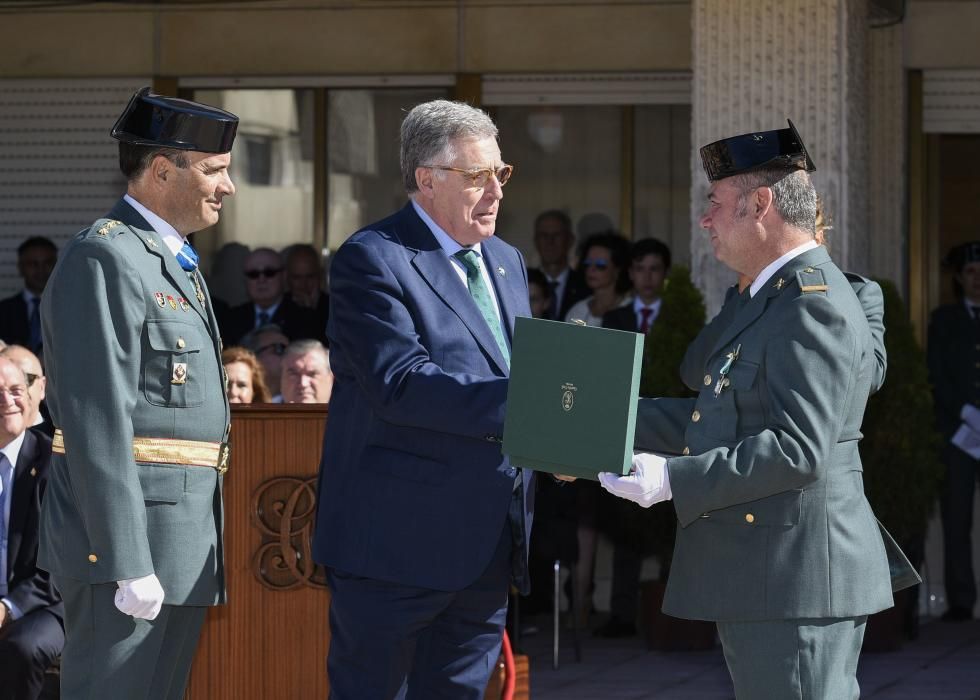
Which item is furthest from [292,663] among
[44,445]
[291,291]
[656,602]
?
[291,291]

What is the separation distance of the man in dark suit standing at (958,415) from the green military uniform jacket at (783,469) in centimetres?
509

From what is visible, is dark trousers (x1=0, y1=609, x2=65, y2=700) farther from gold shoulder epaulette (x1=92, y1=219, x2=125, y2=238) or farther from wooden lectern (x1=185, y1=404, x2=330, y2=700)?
gold shoulder epaulette (x1=92, y1=219, x2=125, y2=238)

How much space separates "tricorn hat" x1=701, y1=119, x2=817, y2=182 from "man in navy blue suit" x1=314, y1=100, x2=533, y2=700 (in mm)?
544

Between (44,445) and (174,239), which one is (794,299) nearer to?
(174,239)

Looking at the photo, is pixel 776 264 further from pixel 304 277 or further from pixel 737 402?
pixel 304 277

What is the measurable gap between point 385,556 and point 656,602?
4107 mm

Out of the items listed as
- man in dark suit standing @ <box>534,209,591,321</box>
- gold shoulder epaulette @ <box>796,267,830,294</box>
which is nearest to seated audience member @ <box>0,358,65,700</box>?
gold shoulder epaulette @ <box>796,267,830,294</box>

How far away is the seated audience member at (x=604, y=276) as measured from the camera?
8461mm

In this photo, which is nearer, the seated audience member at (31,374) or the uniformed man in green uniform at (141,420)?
the uniformed man in green uniform at (141,420)

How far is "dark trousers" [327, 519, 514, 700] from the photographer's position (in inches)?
143

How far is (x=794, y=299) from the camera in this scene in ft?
11.1

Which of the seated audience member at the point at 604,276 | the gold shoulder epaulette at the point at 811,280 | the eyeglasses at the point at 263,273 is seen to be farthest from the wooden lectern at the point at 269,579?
the eyeglasses at the point at 263,273

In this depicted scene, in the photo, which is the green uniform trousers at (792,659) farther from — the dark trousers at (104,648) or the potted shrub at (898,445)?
the potted shrub at (898,445)

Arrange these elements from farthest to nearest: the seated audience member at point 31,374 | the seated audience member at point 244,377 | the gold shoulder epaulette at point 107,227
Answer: the seated audience member at point 244,377 → the seated audience member at point 31,374 → the gold shoulder epaulette at point 107,227
